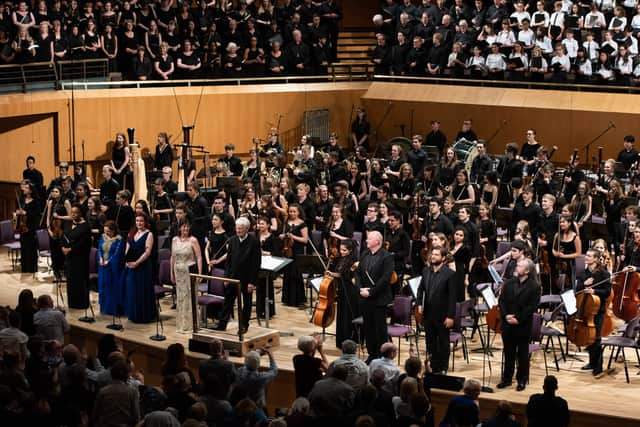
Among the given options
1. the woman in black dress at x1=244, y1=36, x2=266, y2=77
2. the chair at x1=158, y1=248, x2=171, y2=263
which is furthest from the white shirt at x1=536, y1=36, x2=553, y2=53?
the chair at x1=158, y1=248, x2=171, y2=263

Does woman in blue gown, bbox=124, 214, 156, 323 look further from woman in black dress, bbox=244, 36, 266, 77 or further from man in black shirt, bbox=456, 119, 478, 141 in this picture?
woman in black dress, bbox=244, 36, 266, 77

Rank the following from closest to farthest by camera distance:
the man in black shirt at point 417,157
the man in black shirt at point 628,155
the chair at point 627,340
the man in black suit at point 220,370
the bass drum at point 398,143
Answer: the man in black suit at point 220,370
the chair at point 627,340
the man in black shirt at point 628,155
the man in black shirt at point 417,157
the bass drum at point 398,143

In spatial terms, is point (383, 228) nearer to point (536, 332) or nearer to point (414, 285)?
point (414, 285)

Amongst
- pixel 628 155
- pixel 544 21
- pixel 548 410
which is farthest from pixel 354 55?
pixel 548 410

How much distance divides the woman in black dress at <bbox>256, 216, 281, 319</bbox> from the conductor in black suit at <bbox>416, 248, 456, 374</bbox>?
2597mm

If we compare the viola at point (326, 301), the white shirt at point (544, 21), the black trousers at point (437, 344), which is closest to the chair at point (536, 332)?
the black trousers at point (437, 344)

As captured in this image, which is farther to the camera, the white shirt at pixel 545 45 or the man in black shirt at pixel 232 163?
the white shirt at pixel 545 45

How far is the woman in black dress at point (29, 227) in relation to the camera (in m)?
14.7

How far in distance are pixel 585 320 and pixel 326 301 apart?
246 centimetres

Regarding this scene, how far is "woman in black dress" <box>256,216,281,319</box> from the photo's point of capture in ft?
42.4

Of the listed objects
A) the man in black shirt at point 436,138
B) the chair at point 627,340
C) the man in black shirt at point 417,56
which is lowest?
the chair at point 627,340

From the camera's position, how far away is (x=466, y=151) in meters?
18.5

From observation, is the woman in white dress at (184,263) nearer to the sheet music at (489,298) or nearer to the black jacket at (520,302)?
the sheet music at (489,298)

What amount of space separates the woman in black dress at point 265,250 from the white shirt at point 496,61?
26.0 feet
